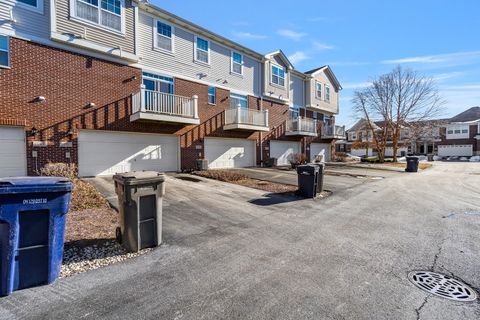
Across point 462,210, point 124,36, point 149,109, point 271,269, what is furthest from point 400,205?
point 124,36

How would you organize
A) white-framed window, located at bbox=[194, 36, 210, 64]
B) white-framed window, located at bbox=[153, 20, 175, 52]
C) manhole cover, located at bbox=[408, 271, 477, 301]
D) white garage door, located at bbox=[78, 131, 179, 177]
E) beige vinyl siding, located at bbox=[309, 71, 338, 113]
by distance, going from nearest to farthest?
manhole cover, located at bbox=[408, 271, 477, 301] < white garage door, located at bbox=[78, 131, 179, 177] < white-framed window, located at bbox=[153, 20, 175, 52] < white-framed window, located at bbox=[194, 36, 210, 64] < beige vinyl siding, located at bbox=[309, 71, 338, 113]

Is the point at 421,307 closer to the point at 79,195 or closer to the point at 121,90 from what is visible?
the point at 79,195

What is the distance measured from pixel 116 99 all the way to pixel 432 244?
13109 millimetres

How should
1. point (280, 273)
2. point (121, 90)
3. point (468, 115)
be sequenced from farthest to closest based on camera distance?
point (468, 115) < point (121, 90) < point (280, 273)

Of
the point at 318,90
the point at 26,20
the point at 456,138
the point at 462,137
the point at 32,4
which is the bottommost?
the point at 456,138

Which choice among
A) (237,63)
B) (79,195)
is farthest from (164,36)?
(79,195)

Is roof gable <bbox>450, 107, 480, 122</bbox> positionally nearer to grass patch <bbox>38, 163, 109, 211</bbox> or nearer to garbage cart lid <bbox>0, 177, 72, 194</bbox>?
grass patch <bbox>38, 163, 109, 211</bbox>

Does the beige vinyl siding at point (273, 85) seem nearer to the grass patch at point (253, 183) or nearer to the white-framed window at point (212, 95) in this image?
the white-framed window at point (212, 95)

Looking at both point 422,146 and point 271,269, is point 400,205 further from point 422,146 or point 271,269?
point 422,146

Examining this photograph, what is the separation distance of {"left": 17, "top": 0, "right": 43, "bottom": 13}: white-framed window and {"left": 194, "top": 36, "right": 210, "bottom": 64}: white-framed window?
7442 millimetres

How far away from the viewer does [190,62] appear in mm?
14984

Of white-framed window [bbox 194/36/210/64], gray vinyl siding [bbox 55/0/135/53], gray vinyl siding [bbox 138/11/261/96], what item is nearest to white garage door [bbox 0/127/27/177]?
gray vinyl siding [bbox 55/0/135/53]

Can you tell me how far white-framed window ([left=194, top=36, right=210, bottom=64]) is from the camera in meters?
15.3

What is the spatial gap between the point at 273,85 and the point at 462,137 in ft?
144
